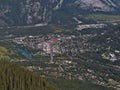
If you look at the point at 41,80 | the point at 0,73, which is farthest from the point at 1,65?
the point at 41,80

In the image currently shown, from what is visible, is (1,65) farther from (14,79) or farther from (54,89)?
(54,89)

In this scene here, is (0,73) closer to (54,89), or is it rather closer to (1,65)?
(1,65)

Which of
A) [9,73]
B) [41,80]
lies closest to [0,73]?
[9,73]

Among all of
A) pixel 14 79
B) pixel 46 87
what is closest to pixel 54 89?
pixel 46 87

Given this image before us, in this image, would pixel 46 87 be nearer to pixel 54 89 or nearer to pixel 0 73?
pixel 54 89
